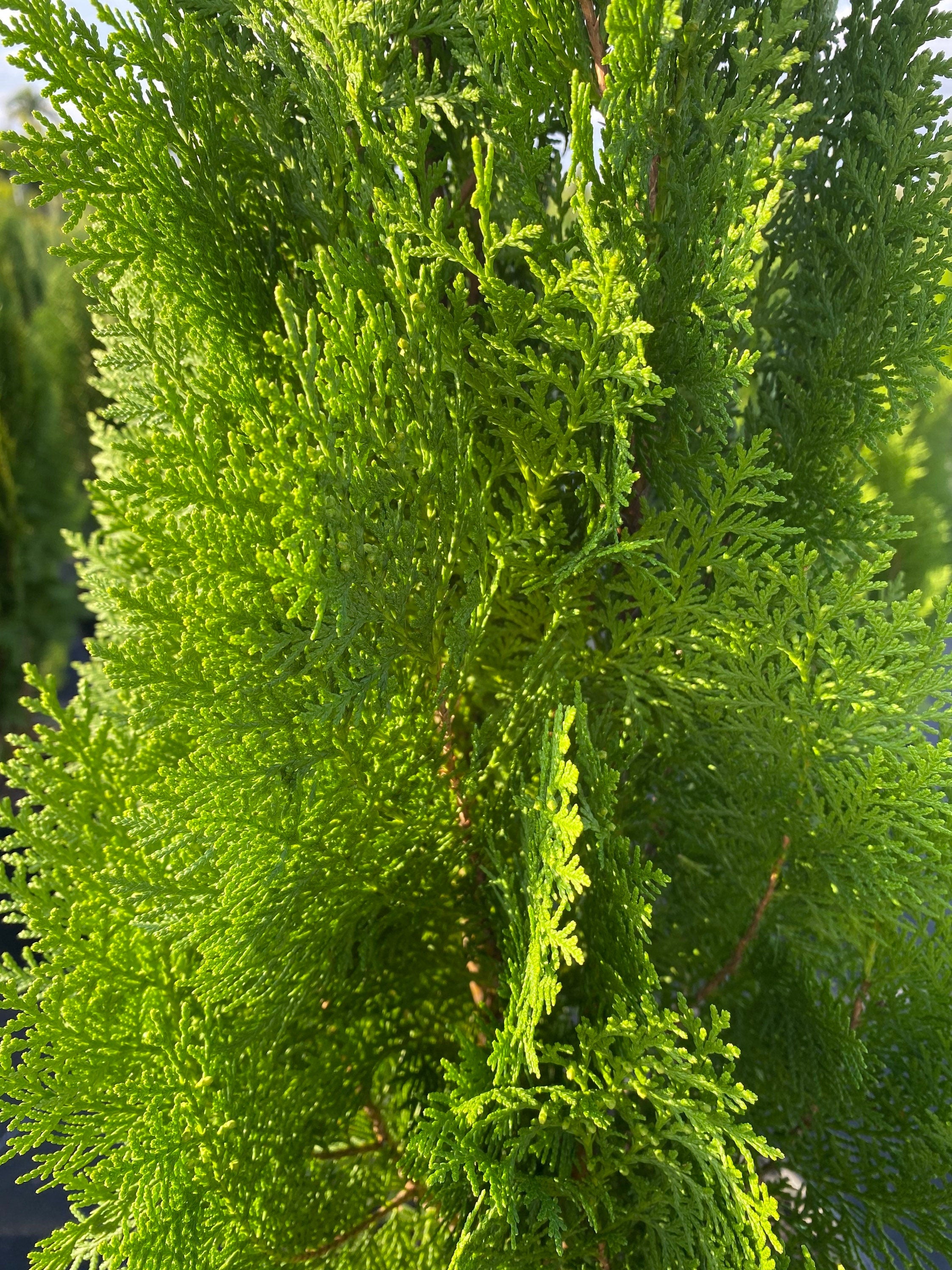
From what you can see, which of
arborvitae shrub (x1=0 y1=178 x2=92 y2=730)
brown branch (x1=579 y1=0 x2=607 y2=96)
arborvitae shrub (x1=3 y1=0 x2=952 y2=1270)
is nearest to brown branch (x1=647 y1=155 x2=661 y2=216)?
arborvitae shrub (x1=3 y1=0 x2=952 y2=1270)

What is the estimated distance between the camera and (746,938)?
2303 millimetres

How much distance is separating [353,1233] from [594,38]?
9.68 feet

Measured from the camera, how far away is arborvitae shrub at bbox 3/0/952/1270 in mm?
1590

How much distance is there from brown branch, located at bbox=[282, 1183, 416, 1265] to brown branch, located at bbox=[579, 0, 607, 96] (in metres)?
2.78

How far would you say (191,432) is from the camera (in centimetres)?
153

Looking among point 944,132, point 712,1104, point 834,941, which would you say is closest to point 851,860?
point 834,941

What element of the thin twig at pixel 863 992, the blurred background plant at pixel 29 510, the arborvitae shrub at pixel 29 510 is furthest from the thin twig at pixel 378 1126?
the blurred background plant at pixel 29 510

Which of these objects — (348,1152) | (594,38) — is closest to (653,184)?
(594,38)

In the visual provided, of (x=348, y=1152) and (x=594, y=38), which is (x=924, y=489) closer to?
(x=594, y=38)

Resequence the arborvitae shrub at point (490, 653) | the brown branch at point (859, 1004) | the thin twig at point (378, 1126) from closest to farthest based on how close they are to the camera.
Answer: the arborvitae shrub at point (490, 653)
the brown branch at point (859, 1004)
the thin twig at point (378, 1126)

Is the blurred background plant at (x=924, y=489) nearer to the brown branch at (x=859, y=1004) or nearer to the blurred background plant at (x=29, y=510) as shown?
the brown branch at (x=859, y=1004)

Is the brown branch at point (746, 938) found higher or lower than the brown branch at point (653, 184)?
lower

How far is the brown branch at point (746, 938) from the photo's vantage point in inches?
86.5

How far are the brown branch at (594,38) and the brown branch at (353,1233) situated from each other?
278cm
